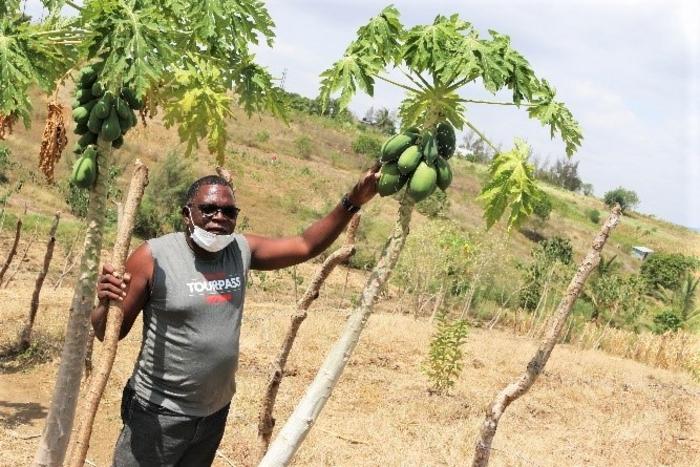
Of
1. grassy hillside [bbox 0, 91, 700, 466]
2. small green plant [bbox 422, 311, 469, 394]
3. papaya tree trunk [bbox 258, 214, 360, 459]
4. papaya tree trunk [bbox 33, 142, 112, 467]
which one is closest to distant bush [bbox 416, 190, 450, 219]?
grassy hillside [bbox 0, 91, 700, 466]

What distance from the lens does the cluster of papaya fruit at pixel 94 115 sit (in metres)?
3.12

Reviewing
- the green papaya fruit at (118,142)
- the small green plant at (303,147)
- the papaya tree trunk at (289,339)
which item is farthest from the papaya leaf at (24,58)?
the small green plant at (303,147)

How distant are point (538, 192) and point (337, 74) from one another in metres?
0.96

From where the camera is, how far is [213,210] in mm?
2928

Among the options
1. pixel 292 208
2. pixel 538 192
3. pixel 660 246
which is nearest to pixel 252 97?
pixel 538 192

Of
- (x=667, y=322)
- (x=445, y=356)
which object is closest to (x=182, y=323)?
(x=445, y=356)

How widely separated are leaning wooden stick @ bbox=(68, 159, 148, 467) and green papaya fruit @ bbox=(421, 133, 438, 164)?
1.35 meters

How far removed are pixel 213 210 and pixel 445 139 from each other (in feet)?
3.41

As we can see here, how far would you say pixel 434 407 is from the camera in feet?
30.8

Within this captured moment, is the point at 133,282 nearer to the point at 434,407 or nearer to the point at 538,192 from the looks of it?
the point at 538,192

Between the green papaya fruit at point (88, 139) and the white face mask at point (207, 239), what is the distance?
83 cm

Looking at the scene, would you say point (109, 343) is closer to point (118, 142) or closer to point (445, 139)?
point (118, 142)

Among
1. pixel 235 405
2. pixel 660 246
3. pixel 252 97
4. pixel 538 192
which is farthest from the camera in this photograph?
pixel 660 246

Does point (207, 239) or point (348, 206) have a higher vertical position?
point (348, 206)
